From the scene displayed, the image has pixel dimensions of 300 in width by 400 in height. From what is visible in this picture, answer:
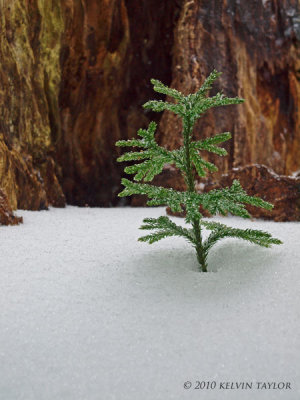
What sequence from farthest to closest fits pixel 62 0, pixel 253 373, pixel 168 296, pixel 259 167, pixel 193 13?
pixel 193 13 < pixel 62 0 < pixel 259 167 < pixel 168 296 < pixel 253 373

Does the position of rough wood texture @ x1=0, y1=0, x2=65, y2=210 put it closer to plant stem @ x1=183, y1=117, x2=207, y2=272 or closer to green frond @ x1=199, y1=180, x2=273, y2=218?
plant stem @ x1=183, y1=117, x2=207, y2=272

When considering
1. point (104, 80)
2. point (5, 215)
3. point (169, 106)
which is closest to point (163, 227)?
point (169, 106)

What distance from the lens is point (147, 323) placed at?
4.59 ft

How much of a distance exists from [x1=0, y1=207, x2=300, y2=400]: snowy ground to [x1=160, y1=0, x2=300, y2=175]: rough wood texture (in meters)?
4.17

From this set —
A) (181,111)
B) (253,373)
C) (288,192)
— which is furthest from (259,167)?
(253,373)

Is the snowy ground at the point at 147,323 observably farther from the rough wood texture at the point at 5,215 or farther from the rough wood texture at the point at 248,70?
the rough wood texture at the point at 248,70

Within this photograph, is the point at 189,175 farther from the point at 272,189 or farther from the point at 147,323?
the point at 272,189

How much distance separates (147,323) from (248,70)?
6.16m

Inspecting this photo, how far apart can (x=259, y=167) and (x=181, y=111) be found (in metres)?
2.27

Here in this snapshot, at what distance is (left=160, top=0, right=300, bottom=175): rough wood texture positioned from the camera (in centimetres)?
604

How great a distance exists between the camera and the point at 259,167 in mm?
3912

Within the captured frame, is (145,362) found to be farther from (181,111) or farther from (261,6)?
(261,6)

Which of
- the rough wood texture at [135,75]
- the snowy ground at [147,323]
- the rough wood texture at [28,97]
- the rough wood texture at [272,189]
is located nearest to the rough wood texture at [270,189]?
the rough wood texture at [272,189]

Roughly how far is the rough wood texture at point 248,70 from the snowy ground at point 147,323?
164 inches
